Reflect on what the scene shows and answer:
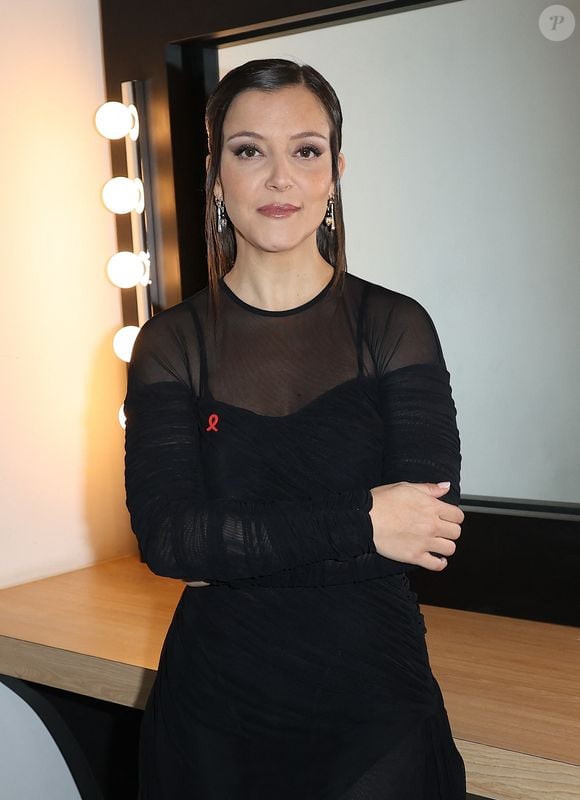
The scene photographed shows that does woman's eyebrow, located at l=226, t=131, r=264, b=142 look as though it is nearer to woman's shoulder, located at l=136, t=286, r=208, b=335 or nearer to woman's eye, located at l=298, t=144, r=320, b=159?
woman's eye, located at l=298, t=144, r=320, b=159

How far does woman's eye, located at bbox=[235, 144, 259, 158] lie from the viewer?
114 centimetres

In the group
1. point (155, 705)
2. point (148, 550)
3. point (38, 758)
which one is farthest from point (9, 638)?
point (148, 550)

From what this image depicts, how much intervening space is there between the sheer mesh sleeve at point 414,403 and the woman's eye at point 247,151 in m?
0.23

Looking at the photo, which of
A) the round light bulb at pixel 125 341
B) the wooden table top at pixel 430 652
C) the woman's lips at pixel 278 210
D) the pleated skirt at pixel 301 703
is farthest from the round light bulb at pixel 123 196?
the pleated skirt at pixel 301 703

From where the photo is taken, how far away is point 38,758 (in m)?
1.62

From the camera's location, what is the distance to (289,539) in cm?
104

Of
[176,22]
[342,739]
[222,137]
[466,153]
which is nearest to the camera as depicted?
[342,739]

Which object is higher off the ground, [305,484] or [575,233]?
[575,233]

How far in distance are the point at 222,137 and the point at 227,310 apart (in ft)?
0.64

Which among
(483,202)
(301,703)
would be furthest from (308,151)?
(483,202)

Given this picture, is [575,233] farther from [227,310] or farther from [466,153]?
[227,310]

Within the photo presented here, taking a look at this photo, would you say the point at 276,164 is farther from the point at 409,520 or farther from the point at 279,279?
the point at 409,520

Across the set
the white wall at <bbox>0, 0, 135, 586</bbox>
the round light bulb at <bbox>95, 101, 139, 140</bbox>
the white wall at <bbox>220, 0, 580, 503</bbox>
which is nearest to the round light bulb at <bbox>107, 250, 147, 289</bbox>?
the white wall at <bbox>0, 0, 135, 586</bbox>

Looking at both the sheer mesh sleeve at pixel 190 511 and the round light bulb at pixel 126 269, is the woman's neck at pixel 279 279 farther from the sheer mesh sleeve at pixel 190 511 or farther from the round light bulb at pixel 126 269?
the round light bulb at pixel 126 269
